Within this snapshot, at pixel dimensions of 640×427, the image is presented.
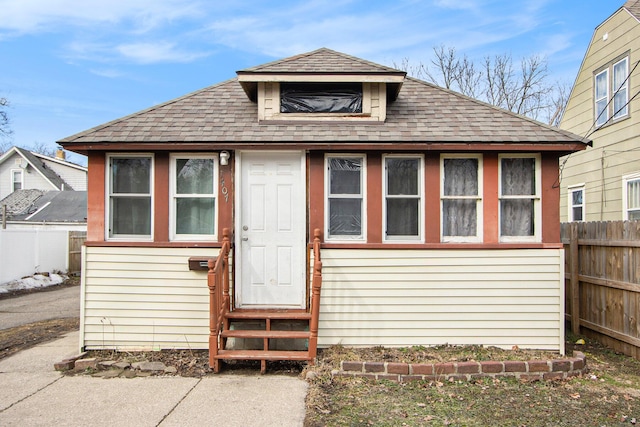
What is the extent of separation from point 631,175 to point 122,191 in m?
9.54

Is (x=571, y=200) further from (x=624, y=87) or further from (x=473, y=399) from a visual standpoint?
(x=473, y=399)

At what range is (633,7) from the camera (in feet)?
31.4

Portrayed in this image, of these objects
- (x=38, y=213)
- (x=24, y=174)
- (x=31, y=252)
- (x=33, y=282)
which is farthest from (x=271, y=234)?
(x=24, y=174)

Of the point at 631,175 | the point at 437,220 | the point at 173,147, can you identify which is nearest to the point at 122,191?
the point at 173,147

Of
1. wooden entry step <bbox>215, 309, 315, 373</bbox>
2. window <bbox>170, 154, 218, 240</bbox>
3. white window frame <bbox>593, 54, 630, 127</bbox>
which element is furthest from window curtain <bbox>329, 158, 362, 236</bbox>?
white window frame <bbox>593, 54, 630, 127</bbox>

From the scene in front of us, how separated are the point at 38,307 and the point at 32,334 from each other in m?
3.63

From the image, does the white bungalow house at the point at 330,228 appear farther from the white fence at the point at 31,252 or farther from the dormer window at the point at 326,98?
the white fence at the point at 31,252

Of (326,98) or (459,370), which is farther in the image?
(326,98)

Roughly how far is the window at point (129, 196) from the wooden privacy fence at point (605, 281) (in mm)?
Answer: 6735

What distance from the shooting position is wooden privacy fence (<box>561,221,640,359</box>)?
20.0 ft

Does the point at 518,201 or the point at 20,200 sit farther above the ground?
the point at 20,200

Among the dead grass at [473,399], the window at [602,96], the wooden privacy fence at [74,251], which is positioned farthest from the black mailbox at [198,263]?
the wooden privacy fence at [74,251]

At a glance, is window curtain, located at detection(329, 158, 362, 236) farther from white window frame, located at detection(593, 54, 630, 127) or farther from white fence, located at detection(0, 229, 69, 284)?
white fence, located at detection(0, 229, 69, 284)

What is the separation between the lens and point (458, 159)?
6.44m
